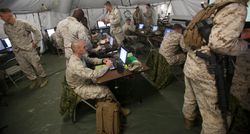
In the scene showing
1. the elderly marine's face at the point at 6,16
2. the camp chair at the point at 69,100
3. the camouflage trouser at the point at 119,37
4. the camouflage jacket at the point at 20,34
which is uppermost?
the elderly marine's face at the point at 6,16

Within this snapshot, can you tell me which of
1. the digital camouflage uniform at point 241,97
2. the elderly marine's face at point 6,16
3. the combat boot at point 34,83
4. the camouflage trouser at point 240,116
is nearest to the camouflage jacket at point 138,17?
the combat boot at point 34,83

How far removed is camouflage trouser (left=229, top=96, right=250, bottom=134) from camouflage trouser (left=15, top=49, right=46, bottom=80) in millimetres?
4101

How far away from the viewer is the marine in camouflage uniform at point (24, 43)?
4059mm

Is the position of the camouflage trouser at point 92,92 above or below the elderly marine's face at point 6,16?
below

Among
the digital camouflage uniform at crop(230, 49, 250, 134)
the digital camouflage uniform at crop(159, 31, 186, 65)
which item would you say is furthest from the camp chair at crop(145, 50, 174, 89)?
the digital camouflage uniform at crop(230, 49, 250, 134)

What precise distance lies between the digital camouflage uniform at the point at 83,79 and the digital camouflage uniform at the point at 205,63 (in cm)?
126

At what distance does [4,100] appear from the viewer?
4102 mm

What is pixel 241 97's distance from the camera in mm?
2336

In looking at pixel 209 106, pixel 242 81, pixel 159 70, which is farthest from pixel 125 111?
pixel 242 81

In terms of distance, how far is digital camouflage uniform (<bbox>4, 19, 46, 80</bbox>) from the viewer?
4.11 m

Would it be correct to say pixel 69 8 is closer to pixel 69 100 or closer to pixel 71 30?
pixel 71 30

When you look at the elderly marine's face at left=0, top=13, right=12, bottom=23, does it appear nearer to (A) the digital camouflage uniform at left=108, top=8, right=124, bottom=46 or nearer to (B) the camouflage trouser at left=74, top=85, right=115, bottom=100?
(B) the camouflage trouser at left=74, top=85, right=115, bottom=100

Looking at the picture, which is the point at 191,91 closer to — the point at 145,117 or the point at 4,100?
the point at 145,117

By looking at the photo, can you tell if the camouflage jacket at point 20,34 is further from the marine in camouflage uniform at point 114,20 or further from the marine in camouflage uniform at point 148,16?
the marine in camouflage uniform at point 148,16
